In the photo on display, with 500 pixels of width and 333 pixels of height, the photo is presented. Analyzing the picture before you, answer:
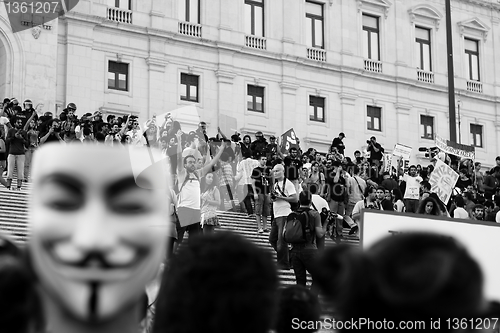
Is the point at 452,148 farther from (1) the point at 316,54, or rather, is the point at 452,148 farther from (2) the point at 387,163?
(1) the point at 316,54

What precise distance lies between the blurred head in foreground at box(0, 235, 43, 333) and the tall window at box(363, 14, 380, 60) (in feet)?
123

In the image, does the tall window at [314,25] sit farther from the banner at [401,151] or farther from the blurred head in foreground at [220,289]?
the blurred head in foreground at [220,289]

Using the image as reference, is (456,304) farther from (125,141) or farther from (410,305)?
(125,141)

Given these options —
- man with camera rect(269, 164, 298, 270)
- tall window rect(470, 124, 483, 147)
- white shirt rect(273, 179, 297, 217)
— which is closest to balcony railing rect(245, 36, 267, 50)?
tall window rect(470, 124, 483, 147)

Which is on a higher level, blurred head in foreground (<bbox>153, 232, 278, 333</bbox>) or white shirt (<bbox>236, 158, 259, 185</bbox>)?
white shirt (<bbox>236, 158, 259, 185</bbox>)

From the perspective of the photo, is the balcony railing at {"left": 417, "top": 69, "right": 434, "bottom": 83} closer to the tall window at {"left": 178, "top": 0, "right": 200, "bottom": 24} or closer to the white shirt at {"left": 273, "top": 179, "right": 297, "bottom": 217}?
the tall window at {"left": 178, "top": 0, "right": 200, "bottom": 24}

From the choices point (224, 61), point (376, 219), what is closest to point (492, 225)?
point (376, 219)

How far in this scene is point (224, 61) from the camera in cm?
3400

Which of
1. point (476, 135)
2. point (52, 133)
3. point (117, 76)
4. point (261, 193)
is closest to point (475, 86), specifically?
point (476, 135)

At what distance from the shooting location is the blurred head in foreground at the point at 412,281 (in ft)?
6.75

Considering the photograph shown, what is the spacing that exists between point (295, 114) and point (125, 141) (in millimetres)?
17855

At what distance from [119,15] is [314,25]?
1028 cm

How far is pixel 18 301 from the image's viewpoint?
7.18ft

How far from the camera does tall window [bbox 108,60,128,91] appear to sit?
31.1 m
